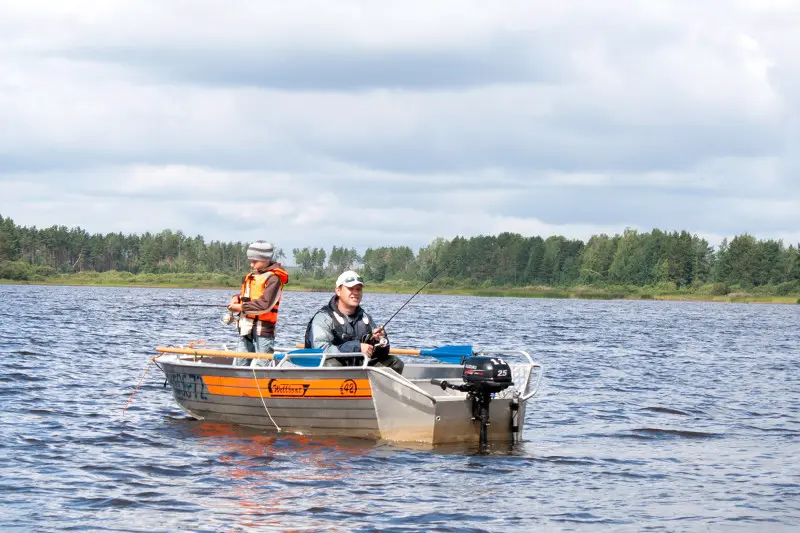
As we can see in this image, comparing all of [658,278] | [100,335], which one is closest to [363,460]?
[100,335]

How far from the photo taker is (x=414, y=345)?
33062 mm

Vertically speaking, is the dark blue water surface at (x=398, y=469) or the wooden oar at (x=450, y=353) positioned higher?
the wooden oar at (x=450, y=353)

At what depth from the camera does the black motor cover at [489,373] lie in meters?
13.1

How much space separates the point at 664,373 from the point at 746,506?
16720 millimetres

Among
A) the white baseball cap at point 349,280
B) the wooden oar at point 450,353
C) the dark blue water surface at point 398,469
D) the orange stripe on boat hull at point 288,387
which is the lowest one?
the dark blue water surface at point 398,469

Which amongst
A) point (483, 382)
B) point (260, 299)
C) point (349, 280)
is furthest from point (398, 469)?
point (260, 299)

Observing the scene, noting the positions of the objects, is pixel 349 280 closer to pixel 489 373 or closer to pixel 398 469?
pixel 489 373

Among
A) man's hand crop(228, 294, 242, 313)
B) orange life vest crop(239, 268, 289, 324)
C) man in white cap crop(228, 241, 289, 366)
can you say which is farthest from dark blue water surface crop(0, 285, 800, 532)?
man's hand crop(228, 294, 242, 313)

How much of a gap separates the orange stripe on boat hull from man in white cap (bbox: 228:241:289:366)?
1.27 ft

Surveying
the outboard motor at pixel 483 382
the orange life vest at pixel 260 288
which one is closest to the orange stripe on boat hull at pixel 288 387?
the orange life vest at pixel 260 288

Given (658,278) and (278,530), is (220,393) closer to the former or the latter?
(278,530)

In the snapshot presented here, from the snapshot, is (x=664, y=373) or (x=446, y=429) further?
(x=664, y=373)

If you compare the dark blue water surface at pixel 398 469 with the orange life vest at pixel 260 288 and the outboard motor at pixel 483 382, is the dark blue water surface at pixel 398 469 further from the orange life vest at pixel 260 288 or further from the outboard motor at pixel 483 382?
the orange life vest at pixel 260 288

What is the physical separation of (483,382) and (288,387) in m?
2.86
